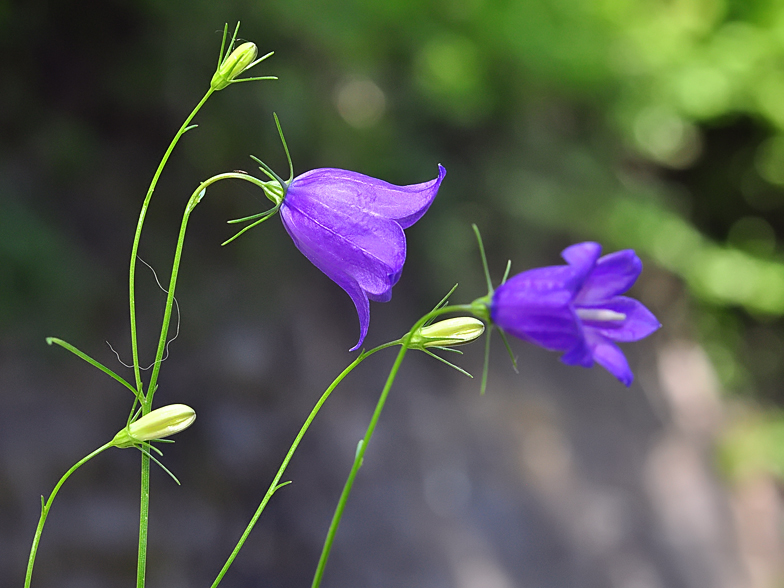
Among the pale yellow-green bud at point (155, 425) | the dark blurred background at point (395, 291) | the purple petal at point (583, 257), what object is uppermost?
the purple petal at point (583, 257)

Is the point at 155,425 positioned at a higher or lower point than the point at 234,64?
lower

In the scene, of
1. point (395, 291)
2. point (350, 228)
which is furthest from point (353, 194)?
point (395, 291)

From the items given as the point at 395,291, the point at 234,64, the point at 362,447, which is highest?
the point at 234,64

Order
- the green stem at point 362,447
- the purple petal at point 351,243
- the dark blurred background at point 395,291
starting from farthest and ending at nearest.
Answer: the dark blurred background at point 395,291 → the purple petal at point 351,243 → the green stem at point 362,447

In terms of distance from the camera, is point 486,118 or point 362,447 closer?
point 362,447

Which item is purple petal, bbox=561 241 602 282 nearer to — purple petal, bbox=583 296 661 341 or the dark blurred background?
purple petal, bbox=583 296 661 341

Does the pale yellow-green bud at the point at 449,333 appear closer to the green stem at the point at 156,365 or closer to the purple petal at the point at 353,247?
the purple petal at the point at 353,247

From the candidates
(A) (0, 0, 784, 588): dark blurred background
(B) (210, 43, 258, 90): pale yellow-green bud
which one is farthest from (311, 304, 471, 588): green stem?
(A) (0, 0, 784, 588): dark blurred background

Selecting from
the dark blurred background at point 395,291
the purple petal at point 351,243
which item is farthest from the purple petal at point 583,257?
the dark blurred background at point 395,291

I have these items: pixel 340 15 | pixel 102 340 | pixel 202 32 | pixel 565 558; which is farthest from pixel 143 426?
pixel 565 558

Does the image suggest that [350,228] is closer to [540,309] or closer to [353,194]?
→ [353,194]
